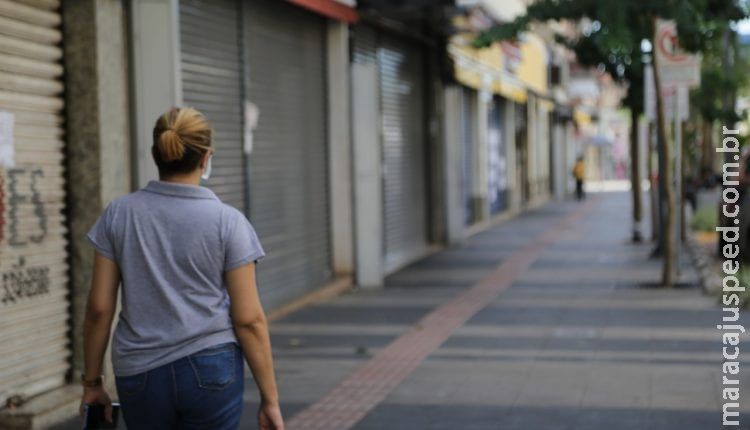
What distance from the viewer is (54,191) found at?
8586 mm

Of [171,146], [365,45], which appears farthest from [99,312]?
[365,45]

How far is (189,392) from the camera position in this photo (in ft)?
12.7

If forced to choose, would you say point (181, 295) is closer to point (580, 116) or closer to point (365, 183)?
point (365, 183)

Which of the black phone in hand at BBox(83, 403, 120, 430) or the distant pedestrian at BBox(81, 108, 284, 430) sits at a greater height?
the distant pedestrian at BBox(81, 108, 284, 430)

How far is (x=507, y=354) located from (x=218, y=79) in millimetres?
3791

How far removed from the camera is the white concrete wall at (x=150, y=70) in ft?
31.5

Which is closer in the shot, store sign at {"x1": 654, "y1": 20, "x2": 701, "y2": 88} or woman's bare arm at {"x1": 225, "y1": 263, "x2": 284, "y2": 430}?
woman's bare arm at {"x1": 225, "y1": 263, "x2": 284, "y2": 430}

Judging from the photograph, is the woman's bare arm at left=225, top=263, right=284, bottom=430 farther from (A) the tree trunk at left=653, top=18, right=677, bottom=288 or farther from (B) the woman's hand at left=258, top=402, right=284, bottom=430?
(A) the tree trunk at left=653, top=18, right=677, bottom=288

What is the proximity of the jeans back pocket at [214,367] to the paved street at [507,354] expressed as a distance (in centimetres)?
376

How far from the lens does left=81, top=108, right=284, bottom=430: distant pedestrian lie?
391 cm

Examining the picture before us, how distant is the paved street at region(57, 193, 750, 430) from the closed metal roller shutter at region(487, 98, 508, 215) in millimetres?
14897

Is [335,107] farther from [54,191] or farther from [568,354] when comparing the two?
[54,191]

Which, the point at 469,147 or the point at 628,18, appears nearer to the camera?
the point at 628,18

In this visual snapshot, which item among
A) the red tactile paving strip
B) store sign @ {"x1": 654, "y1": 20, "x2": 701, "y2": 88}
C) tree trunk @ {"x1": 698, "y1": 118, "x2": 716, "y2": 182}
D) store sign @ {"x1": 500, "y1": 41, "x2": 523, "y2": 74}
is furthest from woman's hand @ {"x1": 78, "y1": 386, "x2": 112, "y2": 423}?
tree trunk @ {"x1": 698, "y1": 118, "x2": 716, "y2": 182}
